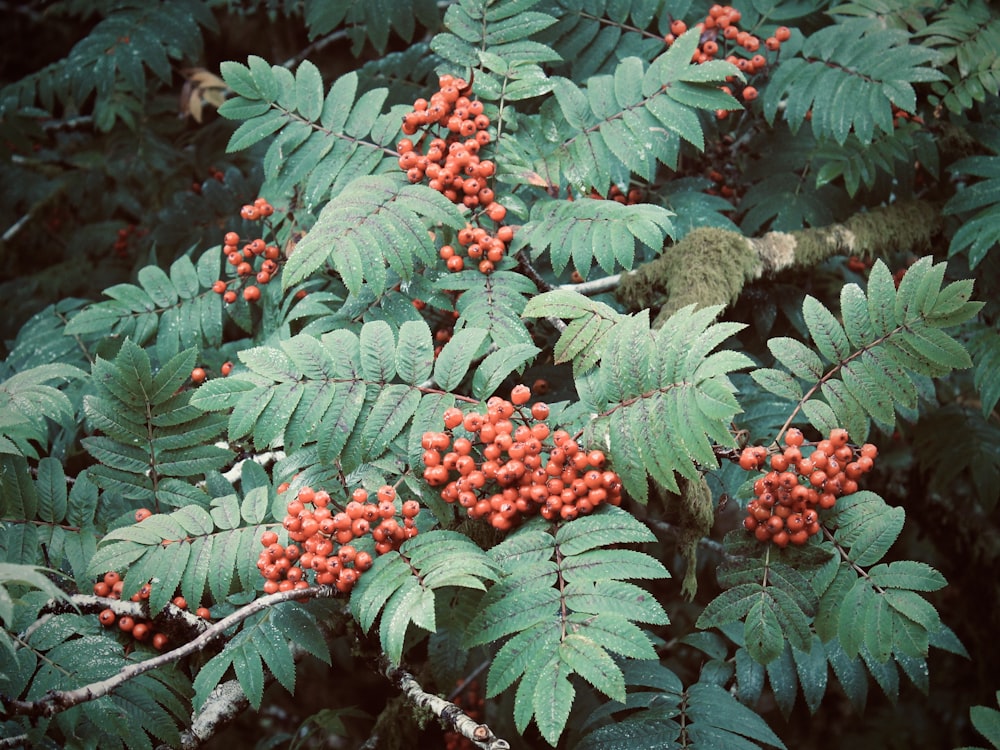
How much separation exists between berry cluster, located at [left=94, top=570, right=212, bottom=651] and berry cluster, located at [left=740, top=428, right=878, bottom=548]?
1.57m

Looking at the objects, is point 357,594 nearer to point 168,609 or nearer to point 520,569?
point 520,569

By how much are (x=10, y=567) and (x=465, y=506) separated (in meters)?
0.99

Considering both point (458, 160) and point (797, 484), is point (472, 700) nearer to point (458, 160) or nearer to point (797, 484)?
point (797, 484)

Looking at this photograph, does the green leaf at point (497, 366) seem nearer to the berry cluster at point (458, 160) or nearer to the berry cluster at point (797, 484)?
the berry cluster at point (458, 160)

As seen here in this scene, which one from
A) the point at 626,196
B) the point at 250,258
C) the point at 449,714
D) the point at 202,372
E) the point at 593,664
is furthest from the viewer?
the point at 626,196

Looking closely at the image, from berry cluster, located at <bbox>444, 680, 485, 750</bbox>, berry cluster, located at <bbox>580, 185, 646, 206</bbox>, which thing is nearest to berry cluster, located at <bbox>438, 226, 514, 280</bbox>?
berry cluster, located at <bbox>580, 185, 646, 206</bbox>

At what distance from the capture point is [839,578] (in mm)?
2135

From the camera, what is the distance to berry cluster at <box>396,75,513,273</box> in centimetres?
256

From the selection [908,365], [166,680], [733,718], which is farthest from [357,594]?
[908,365]

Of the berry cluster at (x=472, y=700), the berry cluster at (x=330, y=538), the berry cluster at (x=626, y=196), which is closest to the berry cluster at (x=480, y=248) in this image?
the berry cluster at (x=330, y=538)

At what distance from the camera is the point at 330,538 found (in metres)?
2.07

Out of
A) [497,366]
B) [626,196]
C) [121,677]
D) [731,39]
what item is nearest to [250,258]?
[497,366]

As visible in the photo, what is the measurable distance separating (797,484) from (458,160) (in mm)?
1381

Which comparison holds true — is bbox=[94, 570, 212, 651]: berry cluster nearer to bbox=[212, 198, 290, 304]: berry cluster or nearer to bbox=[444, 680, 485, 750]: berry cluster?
bbox=[212, 198, 290, 304]: berry cluster
